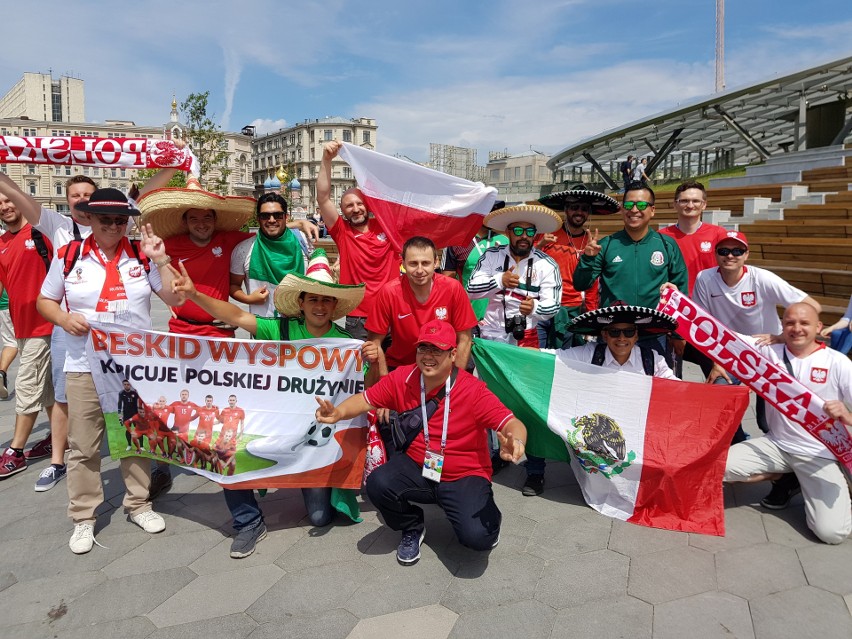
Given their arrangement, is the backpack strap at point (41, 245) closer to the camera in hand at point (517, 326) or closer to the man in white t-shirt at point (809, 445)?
the camera in hand at point (517, 326)

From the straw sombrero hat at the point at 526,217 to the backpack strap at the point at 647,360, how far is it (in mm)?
1226

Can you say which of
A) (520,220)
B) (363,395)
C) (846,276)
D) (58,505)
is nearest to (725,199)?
(846,276)

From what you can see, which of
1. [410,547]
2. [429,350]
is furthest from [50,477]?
[429,350]

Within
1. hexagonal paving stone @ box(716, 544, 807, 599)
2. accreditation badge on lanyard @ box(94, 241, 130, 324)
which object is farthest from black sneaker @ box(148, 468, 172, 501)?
hexagonal paving stone @ box(716, 544, 807, 599)

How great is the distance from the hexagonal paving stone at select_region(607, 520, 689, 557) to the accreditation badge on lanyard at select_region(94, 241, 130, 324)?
10.6 feet

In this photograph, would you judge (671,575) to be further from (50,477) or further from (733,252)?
(50,477)

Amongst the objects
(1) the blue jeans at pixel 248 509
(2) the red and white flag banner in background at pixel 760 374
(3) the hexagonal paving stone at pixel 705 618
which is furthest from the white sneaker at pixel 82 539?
(2) the red and white flag banner in background at pixel 760 374

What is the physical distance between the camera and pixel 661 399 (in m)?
3.63

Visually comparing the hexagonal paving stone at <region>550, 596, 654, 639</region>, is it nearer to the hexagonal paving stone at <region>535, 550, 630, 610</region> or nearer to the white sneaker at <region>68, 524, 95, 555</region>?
the hexagonal paving stone at <region>535, 550, 630, 610</region>

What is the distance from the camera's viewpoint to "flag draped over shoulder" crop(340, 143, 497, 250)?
4562 mm

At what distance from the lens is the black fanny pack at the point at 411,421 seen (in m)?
3.29

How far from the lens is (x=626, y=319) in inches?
144

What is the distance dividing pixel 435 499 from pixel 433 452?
0.29m

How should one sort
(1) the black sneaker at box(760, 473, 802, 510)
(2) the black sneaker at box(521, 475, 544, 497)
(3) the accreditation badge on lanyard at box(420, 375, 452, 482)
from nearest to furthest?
1. (3) the accreditation badge on lanyard at box(420, 375, 452, 482)
2. (1) the black sneaker at box(760, 473, 802, 510)
3. (2) the black sneaker at box(521, 475, 544, 497)
